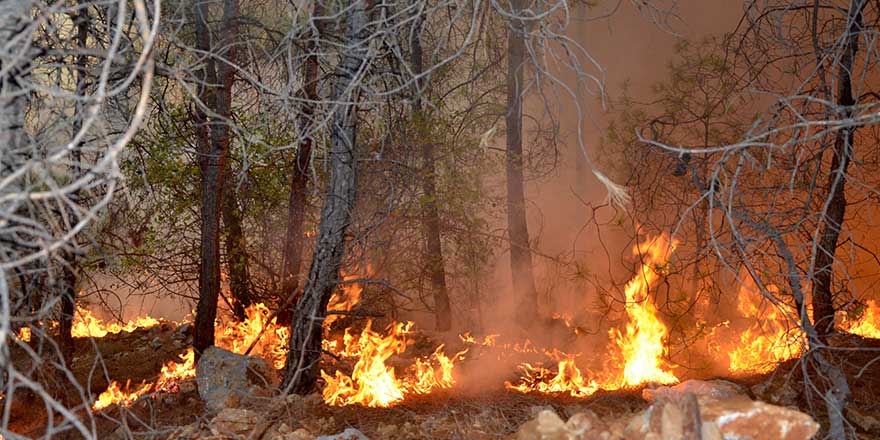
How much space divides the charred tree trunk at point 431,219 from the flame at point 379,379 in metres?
1.86

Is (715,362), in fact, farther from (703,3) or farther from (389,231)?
A: (703,3)

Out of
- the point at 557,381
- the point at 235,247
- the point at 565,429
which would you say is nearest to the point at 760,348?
the point at 557,381

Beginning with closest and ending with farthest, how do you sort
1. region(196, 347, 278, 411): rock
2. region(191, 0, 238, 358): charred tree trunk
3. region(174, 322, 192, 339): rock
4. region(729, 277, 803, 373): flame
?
region(196, 347, 278, 411): rock, region(729, 277, 803, 373): flame, region(191, 0, 238, 358): charred tree trunk, region(174, 322, 192, 339): rock

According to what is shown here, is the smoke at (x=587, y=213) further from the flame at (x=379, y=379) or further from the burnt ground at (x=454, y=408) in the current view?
the burnt ground at (x=454, y=408)

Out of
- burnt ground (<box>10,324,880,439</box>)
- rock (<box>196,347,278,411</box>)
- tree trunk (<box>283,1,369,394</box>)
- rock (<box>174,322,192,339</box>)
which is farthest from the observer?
rock (<box>174,322,192,339</box>)

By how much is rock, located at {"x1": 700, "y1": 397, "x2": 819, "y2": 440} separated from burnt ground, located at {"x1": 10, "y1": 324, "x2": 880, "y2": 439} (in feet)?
3.86

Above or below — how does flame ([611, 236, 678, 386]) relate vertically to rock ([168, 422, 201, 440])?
above

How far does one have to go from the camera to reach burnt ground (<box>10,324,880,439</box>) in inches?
228

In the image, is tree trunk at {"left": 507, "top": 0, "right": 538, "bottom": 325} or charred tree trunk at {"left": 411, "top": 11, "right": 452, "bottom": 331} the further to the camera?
tree trunk at {"left": 507, "top": 0, "right": 538, "bottom": 325}

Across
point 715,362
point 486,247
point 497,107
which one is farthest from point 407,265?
point 715,362

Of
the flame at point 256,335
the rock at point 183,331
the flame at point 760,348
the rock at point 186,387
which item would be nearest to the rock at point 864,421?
the flame at point 760,348

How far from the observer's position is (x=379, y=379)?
812cm

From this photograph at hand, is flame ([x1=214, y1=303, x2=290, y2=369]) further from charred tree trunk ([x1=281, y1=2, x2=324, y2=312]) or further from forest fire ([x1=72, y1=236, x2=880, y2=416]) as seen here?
charred tree trunk ([x1=281, y1=2, x2=324, y2=312])

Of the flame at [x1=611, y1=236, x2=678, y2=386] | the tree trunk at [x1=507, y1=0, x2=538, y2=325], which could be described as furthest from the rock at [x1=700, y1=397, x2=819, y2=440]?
the tree trunk at [x1=507, y1=0, x2=538, y2=325]
